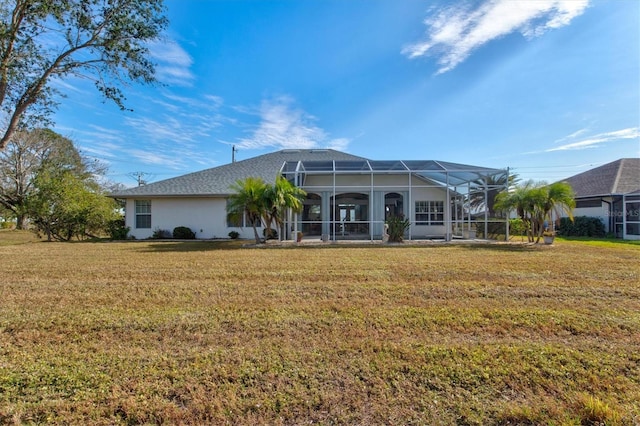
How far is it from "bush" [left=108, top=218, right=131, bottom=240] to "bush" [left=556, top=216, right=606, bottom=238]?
28.6m

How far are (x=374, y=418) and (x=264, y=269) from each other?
235 inches

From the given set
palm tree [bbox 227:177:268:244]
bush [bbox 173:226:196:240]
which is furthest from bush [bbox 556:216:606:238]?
bush [bbox 173:226:196:240]

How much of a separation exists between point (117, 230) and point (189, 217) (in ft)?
14.0

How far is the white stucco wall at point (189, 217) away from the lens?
61.0ft

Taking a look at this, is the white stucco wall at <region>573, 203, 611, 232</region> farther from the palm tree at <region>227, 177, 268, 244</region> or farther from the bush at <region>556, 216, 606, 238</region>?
the palm tree at <region>227, 177, 268, 244</region>

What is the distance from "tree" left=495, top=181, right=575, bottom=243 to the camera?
13391 mm

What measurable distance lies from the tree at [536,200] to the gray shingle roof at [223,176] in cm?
1083

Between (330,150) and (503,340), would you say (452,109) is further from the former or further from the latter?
(503,340)

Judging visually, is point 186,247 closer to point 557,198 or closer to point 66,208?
point 66,208

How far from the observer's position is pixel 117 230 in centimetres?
1844

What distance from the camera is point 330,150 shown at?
23922mm

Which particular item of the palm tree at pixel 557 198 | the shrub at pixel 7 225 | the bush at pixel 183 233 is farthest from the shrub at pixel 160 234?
the shrub at pixel 7 225

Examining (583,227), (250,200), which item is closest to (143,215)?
(250,200)

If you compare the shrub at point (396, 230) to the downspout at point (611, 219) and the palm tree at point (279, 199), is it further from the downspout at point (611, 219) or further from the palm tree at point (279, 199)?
the downspout at point (611, 219)
